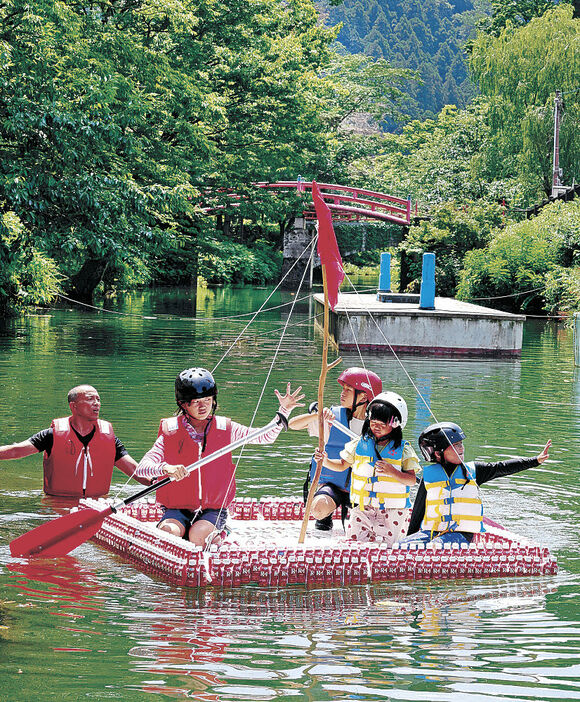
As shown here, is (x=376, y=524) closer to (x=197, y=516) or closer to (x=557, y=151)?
(x=197, y=516)

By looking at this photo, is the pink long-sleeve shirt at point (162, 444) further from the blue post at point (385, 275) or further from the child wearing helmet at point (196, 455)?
the blue post at point (385, 275)

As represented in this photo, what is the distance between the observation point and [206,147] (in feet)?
114

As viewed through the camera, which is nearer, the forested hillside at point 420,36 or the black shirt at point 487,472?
the black shirt at point 487,472

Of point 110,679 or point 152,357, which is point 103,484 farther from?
point 152,357

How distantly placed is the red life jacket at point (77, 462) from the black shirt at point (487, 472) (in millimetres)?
2623

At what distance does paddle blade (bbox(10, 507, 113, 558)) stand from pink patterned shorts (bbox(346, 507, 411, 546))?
1.68 meters

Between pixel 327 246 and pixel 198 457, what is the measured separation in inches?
64.3

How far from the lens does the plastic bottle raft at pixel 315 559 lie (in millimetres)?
6941

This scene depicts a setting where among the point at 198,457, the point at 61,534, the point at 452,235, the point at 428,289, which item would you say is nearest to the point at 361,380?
the point at 198,457

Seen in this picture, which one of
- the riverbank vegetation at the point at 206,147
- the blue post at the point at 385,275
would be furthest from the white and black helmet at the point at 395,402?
the blue post at the point at 385,275

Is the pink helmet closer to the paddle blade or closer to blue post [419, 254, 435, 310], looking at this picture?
the paddle blade

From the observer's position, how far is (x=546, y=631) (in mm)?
6355

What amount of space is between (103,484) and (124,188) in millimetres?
14744

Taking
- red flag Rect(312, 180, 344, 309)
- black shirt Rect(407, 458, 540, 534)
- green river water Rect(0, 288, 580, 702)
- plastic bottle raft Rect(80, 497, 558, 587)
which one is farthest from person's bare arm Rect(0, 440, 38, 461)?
black shirt Rect(407, 458, 540, 534)
